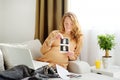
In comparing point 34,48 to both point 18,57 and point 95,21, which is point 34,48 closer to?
point 18,57

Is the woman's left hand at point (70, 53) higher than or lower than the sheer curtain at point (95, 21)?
lower

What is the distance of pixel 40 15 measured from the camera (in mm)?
3691

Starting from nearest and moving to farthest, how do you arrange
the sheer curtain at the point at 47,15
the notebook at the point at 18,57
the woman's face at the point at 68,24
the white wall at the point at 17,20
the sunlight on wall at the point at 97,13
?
the notebook at the point at 18,57, the woman's face at the point at 68,24, the sunlight on wall at the point at 97,13, the sheer curtain at the point at 47,15, the white wall at the point at 17,20

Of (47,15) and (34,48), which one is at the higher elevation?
(47,15)

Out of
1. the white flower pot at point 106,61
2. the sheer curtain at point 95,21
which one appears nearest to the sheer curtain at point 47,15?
the sheer curtain at point 95,21

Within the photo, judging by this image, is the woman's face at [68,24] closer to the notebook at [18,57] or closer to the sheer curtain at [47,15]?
the sheer curtain at [47,15]

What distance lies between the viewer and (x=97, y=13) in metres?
3.26

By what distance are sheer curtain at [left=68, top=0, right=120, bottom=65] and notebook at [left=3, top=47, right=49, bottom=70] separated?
98 centimetres

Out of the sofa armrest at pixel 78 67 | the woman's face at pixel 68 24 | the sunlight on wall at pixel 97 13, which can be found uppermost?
the sunlight on wall at pixel 97 13

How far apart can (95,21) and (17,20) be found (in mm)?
1552

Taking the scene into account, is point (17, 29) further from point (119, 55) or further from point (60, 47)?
point (119, 55)

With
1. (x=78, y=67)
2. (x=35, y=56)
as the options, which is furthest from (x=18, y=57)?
(x=78, y=67)

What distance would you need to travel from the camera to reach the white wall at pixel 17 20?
160 inches

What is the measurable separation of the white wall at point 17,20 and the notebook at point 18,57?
1438 mm
